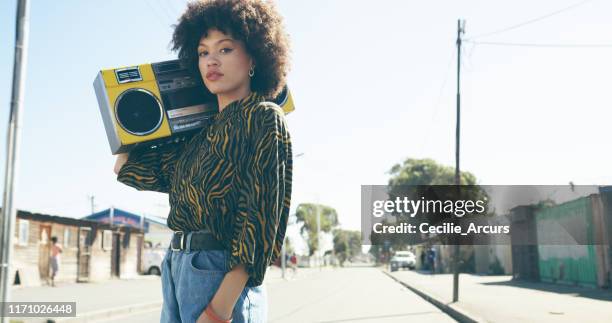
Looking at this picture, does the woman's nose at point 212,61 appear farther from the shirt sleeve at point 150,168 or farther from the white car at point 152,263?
the white car at point 152,263

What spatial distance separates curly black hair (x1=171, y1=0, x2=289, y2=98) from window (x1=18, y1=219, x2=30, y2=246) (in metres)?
21.0

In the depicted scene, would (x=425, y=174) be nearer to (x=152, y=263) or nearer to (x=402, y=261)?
(x=402, y=261)

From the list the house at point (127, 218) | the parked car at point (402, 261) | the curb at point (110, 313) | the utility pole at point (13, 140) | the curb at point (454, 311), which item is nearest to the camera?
the utility pole at point (13, 140)

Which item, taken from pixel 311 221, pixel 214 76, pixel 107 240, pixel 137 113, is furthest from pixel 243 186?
pixel 311 221

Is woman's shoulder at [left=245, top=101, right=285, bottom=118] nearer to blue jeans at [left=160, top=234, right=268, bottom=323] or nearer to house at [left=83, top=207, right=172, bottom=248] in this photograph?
blue jeans at [left=160, top=234, right=268, bottom=323]

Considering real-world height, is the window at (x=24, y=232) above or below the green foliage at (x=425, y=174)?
below

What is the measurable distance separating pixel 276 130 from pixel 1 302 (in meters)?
5.62

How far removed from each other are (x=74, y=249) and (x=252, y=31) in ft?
83.5

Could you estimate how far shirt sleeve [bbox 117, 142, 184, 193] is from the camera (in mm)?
2500

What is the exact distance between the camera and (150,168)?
2.50 metres

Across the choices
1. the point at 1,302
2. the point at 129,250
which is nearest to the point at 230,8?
the point at 1,302

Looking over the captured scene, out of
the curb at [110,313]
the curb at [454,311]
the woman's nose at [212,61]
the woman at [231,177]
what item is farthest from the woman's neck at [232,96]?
the curb at [454,311]

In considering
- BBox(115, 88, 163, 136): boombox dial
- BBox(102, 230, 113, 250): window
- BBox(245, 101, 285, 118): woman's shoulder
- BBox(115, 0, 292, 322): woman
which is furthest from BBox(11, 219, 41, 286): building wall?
BBox(245, 101, 285, 118): woman's shoulder

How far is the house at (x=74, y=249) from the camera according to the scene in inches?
840
